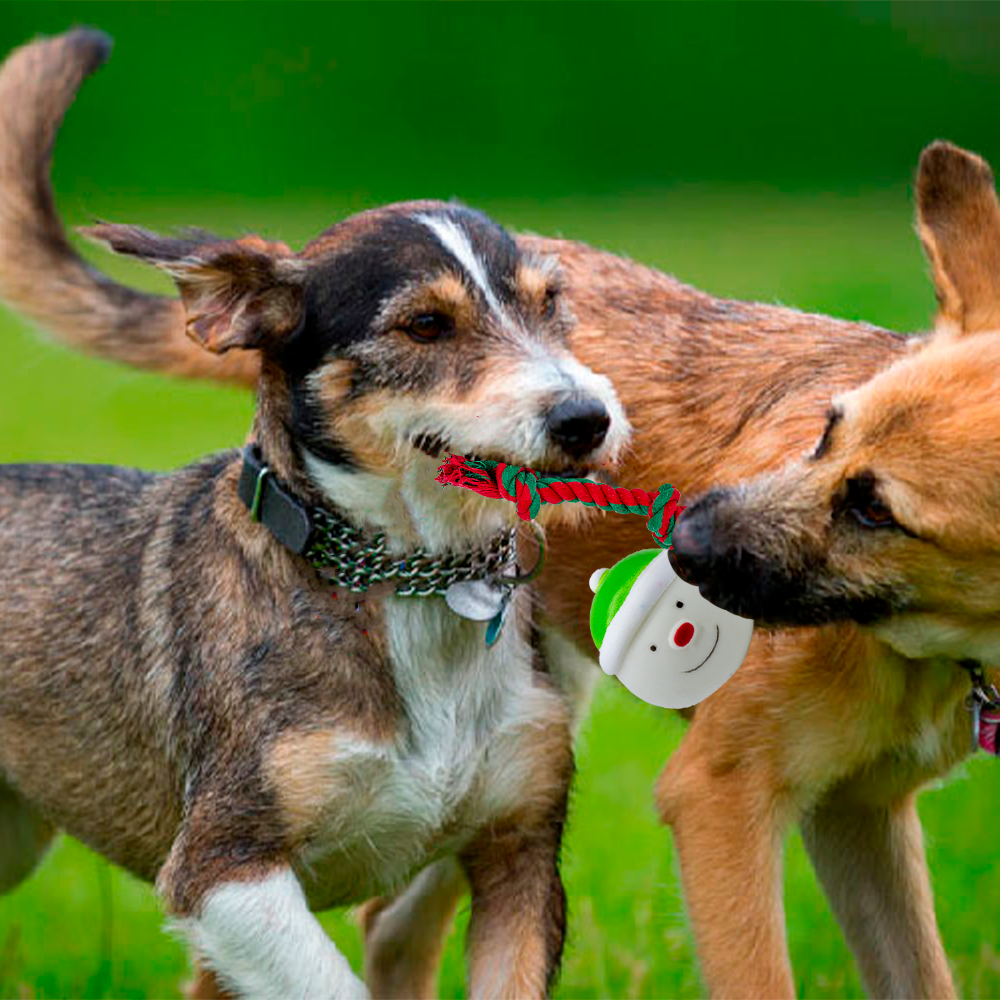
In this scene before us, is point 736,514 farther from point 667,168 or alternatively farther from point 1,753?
point 667,168

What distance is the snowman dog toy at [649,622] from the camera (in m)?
4.60

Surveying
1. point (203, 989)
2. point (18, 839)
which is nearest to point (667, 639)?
point (203, 989)

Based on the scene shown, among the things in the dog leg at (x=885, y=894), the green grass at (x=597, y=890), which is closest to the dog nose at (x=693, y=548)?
the green grass at (x=597, y=890)

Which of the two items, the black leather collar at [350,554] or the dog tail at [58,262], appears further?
the dog tail at [58,262]

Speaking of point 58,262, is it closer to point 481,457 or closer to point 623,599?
point 481,457

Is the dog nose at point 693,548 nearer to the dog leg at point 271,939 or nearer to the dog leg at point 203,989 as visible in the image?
the dog leg at point 271,939

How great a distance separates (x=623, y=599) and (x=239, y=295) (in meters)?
1.09

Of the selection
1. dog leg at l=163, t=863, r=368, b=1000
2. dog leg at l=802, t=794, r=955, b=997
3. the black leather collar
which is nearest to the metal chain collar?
the black leather collar

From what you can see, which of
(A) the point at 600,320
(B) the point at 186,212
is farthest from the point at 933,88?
(A) the point at 600,320

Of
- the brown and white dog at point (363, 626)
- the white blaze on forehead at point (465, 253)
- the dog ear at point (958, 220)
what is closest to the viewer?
the brown and white dog at point (363, 626)

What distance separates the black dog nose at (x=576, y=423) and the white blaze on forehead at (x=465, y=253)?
0.41 meters

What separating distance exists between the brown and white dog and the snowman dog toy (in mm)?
86

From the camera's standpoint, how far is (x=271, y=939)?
4660 mm

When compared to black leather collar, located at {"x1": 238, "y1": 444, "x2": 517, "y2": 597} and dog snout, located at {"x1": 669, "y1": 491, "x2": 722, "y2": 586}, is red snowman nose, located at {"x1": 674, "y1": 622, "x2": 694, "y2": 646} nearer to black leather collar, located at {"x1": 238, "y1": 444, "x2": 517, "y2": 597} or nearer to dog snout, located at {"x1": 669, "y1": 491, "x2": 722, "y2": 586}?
dog snout, located at {"x1": 669, "y1": 491, "x2": 722, "y2": 586}
